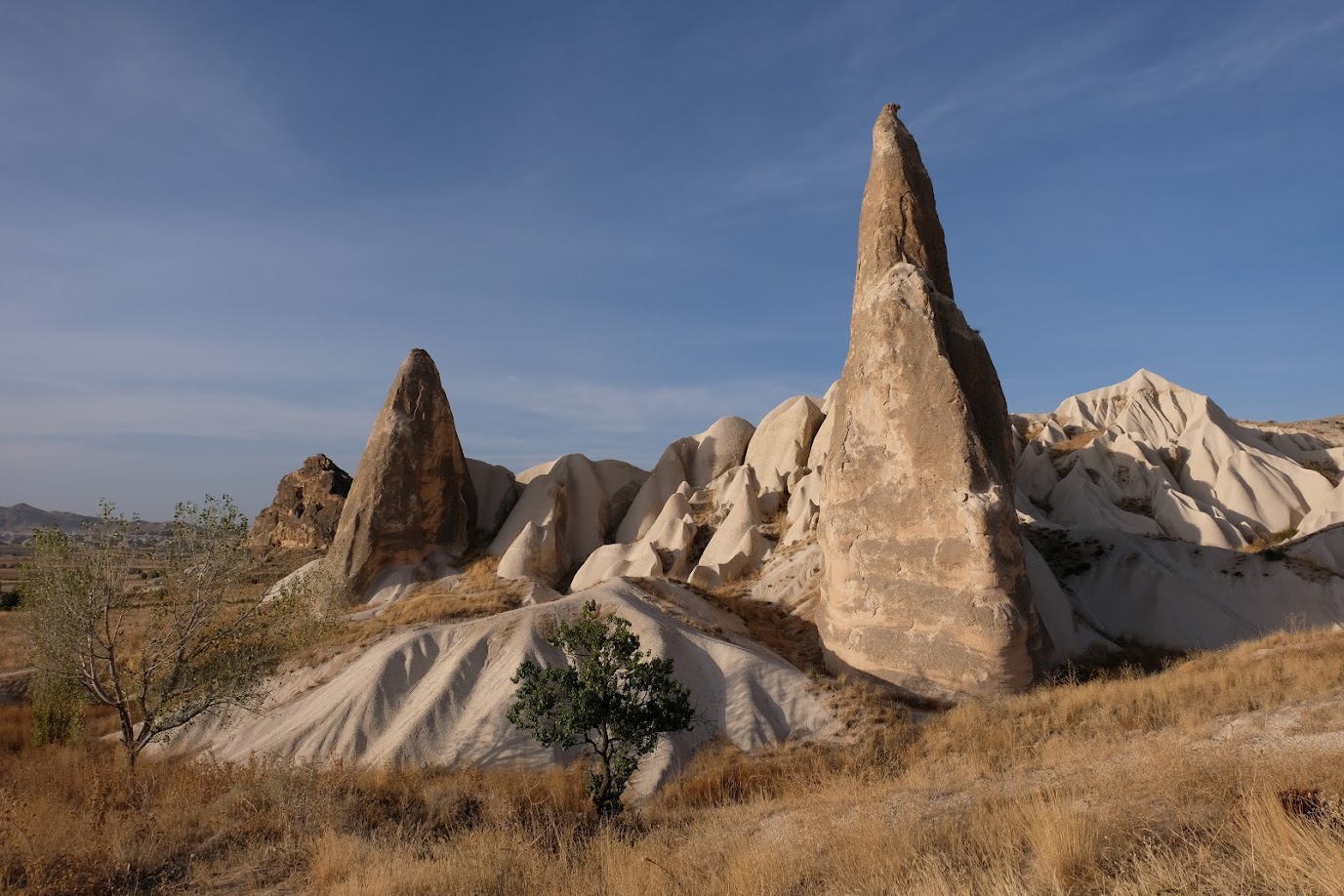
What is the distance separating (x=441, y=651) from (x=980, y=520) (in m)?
10.3

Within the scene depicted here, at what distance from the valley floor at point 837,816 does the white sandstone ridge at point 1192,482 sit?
55.3 feet

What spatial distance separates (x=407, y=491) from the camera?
89.8 ft

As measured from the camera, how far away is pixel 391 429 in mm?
27750

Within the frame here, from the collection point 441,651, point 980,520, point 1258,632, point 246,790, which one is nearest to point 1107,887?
point 246,790

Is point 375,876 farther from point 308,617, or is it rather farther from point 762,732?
point 308,617

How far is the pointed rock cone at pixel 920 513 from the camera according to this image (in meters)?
13.0

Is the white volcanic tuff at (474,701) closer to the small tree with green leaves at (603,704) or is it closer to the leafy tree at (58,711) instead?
the leafy tree at (58,711)

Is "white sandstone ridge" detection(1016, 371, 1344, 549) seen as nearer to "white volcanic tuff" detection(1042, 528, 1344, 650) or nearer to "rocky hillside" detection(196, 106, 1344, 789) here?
"rocky hillside" detection(196, 106, 1344, 789)

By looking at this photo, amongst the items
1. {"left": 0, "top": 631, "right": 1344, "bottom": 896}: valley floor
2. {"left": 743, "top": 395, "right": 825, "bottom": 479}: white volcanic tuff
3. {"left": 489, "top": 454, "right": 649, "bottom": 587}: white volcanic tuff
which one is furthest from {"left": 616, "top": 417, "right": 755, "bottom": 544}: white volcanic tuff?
{"left": 0, "top": 631, "right": 1344, "bottom": 896}: valley floor

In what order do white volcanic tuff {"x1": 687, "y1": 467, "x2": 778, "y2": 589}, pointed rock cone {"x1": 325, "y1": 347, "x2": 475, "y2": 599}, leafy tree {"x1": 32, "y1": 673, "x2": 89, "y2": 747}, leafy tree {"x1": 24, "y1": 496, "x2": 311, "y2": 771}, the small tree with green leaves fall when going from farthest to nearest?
1. pointed rock cone {"x1": 325, "y1": 347, "x2": 475, "y2": 599}
2. white volcanic tuff {"x1": 687, "y1": 467, "x2": 778, "y2": 589}
3. leafy tree {"x1": 32, "y1": 673, "x2": 89, "y2": 747}
4. leafy tree {"x1": 24, "y1": 496, "x2": 311, "y2": 771}
5. the small tree with green leaves

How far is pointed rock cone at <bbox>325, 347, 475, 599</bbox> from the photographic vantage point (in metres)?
26.5

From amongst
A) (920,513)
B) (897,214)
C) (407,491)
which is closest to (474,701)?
(920,513)

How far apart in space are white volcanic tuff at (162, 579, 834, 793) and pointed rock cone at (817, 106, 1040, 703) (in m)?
1.95

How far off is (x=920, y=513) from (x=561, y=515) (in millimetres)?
18812
